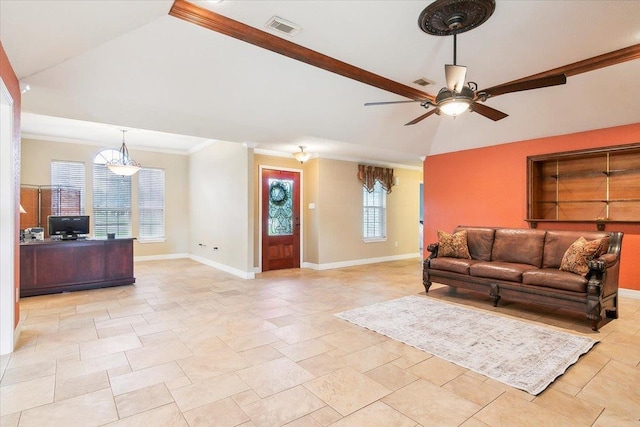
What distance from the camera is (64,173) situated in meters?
7.33

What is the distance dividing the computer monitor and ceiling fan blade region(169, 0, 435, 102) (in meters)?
4.37

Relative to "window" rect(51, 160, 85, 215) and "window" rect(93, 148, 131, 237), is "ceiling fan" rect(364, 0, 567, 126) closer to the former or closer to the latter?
"window" rect(93, 148, 131, 237)

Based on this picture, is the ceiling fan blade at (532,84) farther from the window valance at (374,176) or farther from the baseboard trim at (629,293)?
the window valance at (374,176)

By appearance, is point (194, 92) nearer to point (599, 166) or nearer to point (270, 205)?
point (270, 205)

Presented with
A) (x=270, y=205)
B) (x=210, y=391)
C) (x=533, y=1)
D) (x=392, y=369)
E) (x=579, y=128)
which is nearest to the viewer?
(x=210, y=391)

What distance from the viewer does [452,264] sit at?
4.85 m

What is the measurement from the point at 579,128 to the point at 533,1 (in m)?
3.12

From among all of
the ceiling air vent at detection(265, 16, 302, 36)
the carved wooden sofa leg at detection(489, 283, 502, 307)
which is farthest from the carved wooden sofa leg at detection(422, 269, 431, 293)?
the ceiling air vent at detection(265, 16, 302, 36)

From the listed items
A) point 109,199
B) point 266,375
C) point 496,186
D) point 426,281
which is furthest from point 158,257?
point 496,186

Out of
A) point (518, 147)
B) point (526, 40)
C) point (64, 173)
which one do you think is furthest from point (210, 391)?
point (64, 173)

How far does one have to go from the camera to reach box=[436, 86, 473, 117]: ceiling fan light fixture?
3039 millimetres

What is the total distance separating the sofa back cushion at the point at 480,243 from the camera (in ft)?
16.9

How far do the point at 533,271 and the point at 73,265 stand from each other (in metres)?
6.66

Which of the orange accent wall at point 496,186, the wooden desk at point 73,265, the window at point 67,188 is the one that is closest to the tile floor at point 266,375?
the wooden desk at point 73,265
